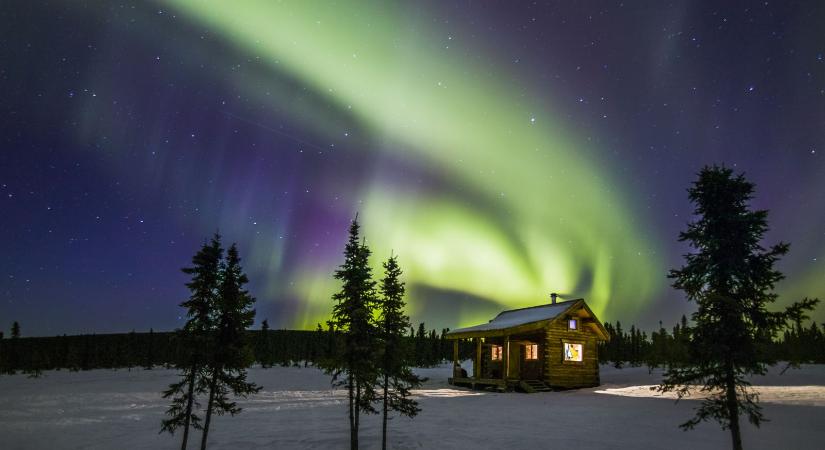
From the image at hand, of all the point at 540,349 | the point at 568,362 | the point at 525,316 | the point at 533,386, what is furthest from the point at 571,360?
the point at 525,316

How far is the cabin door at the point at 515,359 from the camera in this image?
37.7 m

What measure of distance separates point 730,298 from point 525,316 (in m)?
27.2

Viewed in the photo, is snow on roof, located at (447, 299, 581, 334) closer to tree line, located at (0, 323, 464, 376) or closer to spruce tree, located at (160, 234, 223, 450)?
spruce tree, located at (160, 234, 223, 450)

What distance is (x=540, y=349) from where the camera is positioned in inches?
1410

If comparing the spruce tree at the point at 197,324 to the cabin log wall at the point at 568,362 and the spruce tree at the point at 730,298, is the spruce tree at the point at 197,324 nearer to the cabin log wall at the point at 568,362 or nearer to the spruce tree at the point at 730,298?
the spruce tree at the point at 730,298

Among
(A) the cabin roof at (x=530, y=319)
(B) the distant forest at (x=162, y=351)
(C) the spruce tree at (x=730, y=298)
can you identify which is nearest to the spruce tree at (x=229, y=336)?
(C) the spruce tree at (x=730, y=298)

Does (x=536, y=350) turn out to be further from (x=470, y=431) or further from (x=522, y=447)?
(x=522, y=447)

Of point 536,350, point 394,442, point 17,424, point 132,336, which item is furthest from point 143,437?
point 132,336

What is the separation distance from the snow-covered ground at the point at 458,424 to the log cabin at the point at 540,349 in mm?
3859

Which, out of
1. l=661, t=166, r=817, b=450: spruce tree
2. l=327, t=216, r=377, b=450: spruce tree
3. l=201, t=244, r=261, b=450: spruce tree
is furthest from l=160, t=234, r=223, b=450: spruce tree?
l=661, t=166, r=817, b=450: spruce tree

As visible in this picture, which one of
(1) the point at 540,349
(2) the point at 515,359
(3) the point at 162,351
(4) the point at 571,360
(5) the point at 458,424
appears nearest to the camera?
(5) the point at 458,424

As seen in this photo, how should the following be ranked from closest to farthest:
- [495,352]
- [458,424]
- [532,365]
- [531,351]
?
[458,424]
[532,365]
[531,351]
[495,352]

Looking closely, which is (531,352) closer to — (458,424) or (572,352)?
(572,352)

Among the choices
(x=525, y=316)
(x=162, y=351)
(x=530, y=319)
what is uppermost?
(x=525, y=316)
